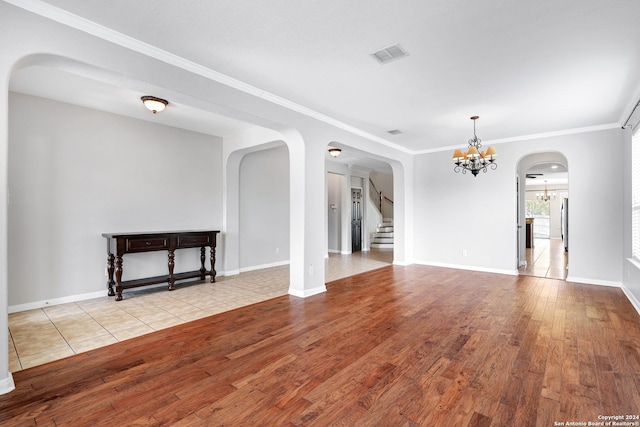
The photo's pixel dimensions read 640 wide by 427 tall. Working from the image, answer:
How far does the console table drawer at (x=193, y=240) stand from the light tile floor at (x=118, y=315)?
0.69 metres

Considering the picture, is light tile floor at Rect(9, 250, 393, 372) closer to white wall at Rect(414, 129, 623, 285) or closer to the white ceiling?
the white ceiling

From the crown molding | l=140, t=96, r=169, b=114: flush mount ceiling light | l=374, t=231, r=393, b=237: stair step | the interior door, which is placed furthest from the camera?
l=374, t=231, r=393, b=237: stair step

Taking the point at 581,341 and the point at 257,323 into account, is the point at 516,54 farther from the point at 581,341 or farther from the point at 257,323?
the point at 257,323

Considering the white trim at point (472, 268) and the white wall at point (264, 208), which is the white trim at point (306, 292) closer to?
the white wall at point (264, 208)

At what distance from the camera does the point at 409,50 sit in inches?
111

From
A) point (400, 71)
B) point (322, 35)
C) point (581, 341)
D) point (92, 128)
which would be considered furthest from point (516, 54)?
point (92, 128)

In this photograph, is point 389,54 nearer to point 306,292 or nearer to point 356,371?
point 356,371

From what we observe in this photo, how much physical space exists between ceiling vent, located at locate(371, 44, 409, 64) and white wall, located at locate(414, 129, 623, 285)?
433 centimetres

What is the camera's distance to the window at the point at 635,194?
4.11m

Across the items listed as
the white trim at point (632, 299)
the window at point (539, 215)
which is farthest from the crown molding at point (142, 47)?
the window at point (539, 215)

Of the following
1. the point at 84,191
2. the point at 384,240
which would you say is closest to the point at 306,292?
the point at 84,191

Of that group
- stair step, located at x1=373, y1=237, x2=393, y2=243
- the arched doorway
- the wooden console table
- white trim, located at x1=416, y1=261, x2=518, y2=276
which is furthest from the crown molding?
stair step, located at x1=373, y1=237, x2=393, y2=243

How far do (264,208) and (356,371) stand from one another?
484 centimetres

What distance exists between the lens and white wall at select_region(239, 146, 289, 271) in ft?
21.0
